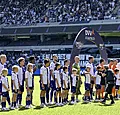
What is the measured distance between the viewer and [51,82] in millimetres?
14117

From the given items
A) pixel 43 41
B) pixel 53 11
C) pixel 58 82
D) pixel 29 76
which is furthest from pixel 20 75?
pixel 43 41

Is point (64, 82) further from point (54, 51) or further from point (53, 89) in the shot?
point (54, 51)

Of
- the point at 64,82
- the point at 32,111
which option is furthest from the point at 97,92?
the point at 32,111

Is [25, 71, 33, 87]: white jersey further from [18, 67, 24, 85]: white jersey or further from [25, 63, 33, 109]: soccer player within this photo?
[18, 67, 24, 85]: white jersey

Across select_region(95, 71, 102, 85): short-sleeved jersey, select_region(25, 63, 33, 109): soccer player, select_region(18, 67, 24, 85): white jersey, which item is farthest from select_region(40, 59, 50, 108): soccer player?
select_region(95, 71, 102, 85): short-sleeved jersey

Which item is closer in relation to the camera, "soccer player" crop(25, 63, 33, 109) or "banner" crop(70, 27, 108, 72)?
"soccer player" crop(25, 63, 33, 109)

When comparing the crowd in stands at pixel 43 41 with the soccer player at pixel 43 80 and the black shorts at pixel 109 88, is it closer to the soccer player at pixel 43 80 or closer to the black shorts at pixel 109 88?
the black shorts at pixel 109 88

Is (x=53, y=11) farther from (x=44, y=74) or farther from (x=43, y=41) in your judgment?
(x=44, y=74)

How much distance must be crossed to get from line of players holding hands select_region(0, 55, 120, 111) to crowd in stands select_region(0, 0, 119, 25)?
87.7ft

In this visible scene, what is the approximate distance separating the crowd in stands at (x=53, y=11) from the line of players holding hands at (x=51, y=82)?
26.7 metres

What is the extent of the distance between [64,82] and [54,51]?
95.1 ft

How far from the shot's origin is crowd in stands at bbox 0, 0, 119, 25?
4300 cm

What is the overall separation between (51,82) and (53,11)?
108 feet

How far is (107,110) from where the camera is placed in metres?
13.0
